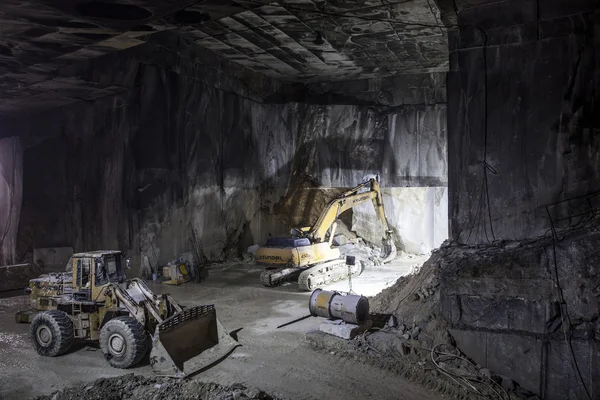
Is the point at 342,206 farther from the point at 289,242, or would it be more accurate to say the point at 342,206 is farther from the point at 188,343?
the point at 188,343

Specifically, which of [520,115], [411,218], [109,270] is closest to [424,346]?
[520,115]

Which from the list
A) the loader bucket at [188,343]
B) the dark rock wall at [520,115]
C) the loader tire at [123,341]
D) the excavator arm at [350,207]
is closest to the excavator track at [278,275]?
the excavator arm at [350,207]

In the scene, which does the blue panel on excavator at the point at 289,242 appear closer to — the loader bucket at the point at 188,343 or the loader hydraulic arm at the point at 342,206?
the loader hydraulic arm at the point at 342,206

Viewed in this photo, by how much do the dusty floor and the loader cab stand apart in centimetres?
91

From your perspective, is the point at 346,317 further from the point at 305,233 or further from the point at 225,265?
the point at 225,265

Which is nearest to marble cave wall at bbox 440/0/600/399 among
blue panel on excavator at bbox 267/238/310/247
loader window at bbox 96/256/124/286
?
loader window at bbox 96/256/124/286

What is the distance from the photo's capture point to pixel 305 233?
1305 cm

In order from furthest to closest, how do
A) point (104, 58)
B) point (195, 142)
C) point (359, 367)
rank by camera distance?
point (195, 142), point (104, 58), point (359, 367)

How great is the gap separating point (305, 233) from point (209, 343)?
632 centimetres

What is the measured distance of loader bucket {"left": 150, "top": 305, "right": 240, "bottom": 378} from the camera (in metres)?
6.12

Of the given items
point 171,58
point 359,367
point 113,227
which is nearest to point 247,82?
point 171,58

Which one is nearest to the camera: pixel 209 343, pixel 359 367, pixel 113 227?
pixel 359 367

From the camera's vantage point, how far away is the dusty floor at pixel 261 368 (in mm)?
5879

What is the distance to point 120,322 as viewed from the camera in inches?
255
